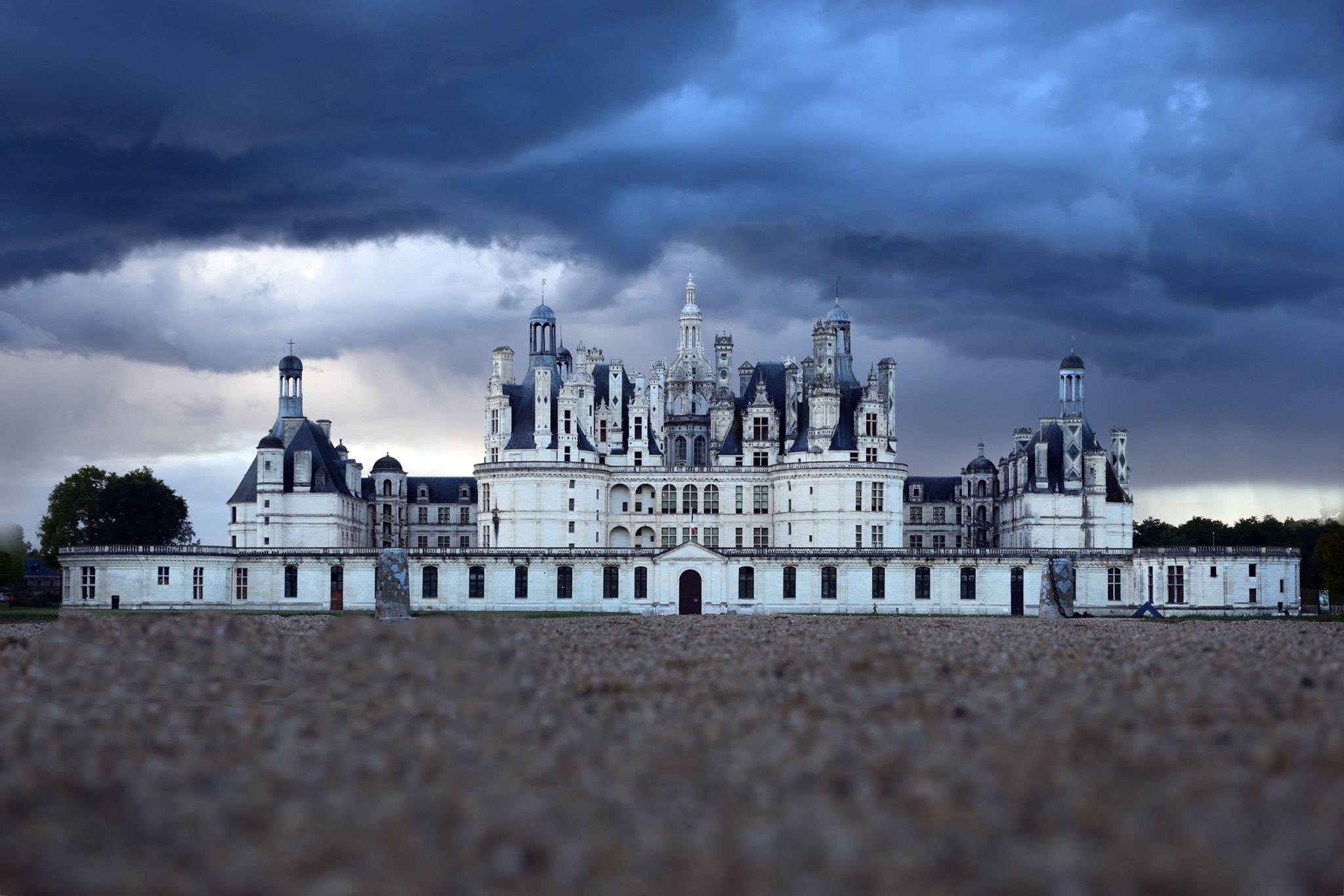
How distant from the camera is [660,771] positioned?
62.0ft

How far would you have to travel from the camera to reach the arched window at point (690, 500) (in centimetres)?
8906

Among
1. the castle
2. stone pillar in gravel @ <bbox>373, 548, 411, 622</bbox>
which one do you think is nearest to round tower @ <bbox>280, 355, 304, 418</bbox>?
the castle

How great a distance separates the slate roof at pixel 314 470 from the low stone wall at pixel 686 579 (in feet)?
27.0

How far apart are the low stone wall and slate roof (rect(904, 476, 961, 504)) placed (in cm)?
2580

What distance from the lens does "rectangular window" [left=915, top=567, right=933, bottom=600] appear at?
78.7m

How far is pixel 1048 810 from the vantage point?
1656 cm

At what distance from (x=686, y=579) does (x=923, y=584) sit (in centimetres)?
1225

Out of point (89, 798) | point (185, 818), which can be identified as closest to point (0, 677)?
point (89, 798)

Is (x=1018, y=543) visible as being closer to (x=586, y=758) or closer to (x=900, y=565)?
(x=900, y=565)

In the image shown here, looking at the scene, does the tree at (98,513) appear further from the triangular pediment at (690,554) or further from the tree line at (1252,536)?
the tree line at (1252,536)

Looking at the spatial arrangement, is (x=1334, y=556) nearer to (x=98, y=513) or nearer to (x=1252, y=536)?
(x=1252, y=536)

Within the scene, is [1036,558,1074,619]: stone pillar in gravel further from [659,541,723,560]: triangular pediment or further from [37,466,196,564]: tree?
[37,466,196,564]: tree

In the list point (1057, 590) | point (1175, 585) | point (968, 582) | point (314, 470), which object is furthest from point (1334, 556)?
point (314, 470)

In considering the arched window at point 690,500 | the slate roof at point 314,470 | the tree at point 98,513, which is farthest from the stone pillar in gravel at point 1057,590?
the tree at point 98,513
